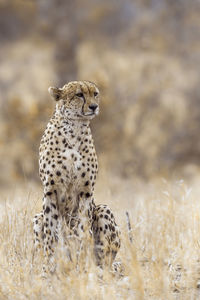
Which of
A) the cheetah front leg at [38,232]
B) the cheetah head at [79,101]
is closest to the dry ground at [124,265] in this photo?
the cheetah front leg at [38,232]

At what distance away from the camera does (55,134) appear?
3514mm

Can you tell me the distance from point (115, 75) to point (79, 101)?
428 inches

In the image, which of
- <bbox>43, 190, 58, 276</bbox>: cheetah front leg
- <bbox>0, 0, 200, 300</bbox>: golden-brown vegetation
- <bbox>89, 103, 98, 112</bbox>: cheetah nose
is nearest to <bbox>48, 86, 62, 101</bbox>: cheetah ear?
<bbox>89, 103, 98, 112</bbox>: cheetah nose

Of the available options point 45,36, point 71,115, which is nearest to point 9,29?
point 45,36

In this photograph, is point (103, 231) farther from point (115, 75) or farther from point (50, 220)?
point (115, 75)

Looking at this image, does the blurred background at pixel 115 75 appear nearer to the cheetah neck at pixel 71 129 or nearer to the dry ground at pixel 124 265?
the dry ground at pixel 124 265

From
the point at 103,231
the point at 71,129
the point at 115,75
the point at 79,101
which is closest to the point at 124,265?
the point at 103,231

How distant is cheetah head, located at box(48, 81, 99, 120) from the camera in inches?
136

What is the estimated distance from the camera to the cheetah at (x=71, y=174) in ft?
11.2

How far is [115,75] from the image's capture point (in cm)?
1422

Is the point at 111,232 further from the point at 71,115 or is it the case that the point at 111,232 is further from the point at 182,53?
the point at 182,53

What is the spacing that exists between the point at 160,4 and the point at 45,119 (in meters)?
6.56

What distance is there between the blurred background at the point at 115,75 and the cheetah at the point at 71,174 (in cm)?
680

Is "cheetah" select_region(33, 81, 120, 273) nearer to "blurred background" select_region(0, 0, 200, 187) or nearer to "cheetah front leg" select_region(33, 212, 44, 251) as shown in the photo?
"cheetah front leg" select_region(33, 212, 44, 251)
